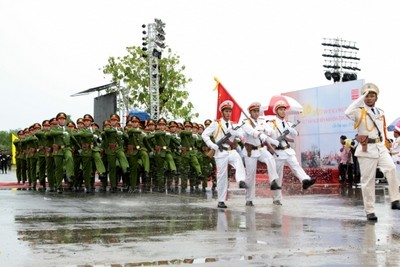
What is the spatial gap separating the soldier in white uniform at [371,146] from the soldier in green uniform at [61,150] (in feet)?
27.7

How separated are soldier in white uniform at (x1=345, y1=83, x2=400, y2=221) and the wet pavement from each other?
0.45 m

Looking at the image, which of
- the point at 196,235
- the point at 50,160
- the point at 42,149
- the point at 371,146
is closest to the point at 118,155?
the point at 50,160

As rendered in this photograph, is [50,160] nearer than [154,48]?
Yes

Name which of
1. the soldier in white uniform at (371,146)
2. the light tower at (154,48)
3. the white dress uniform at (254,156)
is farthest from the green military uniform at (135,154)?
the light tower at (154,48)

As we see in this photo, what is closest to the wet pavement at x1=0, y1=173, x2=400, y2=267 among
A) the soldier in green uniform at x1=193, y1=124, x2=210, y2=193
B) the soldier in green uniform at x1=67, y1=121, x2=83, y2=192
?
the soldier in green uniform at x1=67, y1=121, x2=83, y2=192

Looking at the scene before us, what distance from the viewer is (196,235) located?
25.5 ft

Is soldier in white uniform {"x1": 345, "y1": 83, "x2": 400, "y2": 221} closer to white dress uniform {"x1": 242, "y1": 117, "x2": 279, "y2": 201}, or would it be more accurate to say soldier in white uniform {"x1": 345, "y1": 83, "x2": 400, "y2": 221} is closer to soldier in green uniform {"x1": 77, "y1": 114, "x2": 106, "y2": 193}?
white dress uniform {"x1": 242, "y1": 117, "x2": 279, "y2": 201}

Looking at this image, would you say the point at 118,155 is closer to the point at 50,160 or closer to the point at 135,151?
the point at 135,151

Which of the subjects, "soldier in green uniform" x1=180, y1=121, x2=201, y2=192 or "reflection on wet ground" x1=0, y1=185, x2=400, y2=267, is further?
"soldier in green uniform" x1=180, y1=121, x2=201, y2=192

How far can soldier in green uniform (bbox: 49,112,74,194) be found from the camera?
1614 centimetres

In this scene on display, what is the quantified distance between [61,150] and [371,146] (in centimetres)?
896

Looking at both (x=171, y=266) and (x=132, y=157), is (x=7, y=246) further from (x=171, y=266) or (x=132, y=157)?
(x=132, y=157)

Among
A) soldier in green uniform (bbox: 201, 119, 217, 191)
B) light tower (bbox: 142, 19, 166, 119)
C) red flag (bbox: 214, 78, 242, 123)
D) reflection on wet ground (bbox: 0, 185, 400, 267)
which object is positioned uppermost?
light tower (bbox: 142, 19, 166, 119)

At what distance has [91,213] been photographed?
10.5 meters
